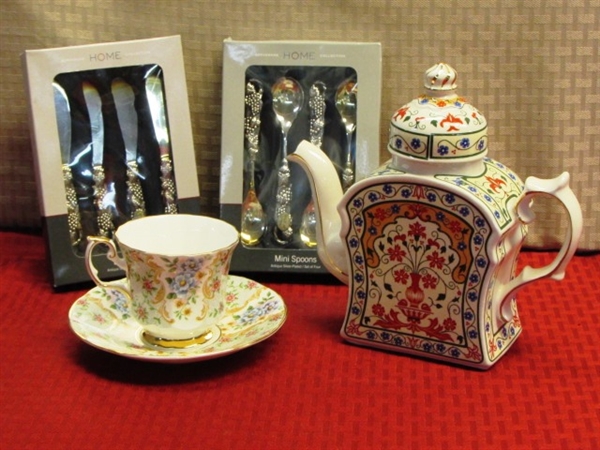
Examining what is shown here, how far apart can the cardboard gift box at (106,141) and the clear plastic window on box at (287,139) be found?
61 millimetres

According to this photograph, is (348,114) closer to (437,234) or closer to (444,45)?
(444,45)

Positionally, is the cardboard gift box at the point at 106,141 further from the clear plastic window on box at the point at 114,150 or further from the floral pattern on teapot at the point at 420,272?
the floral pattern on teapot at the point at 420,272

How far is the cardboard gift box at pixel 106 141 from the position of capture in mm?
950

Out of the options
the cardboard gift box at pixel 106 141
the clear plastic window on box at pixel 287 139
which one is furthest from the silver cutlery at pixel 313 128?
the cardboard gift box at pixel 106 141

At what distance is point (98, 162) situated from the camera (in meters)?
0.98

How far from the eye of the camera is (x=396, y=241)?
2.62 feet

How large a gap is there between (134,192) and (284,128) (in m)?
0.16

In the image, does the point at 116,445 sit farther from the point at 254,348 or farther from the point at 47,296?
the point at 47,296

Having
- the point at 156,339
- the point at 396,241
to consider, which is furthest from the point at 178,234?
the point at 396,241

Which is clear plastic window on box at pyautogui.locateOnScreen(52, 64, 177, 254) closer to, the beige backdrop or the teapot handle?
the beige backdrop

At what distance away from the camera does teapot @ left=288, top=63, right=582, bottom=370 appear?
2.49ft

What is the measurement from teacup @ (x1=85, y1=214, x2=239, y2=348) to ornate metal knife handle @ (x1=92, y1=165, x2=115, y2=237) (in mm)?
129

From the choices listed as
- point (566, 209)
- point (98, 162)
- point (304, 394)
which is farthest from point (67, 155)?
point (566, 209)

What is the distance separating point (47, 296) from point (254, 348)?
0.23 meters
